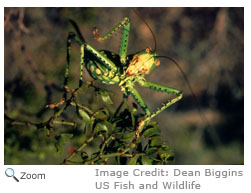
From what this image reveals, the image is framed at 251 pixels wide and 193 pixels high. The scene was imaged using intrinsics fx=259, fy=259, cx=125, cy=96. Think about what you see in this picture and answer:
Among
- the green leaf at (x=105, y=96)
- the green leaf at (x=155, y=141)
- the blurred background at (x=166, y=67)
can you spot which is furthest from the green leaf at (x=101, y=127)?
the blurred background at (x=166, y=67)

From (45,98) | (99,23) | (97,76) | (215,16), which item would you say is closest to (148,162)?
(97,76)

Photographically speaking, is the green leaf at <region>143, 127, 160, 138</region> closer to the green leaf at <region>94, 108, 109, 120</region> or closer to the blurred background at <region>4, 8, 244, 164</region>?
the green leaf at <region>94, 108, 109, 120</region>

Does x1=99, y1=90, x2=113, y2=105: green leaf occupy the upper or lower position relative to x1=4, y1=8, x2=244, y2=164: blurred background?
lower

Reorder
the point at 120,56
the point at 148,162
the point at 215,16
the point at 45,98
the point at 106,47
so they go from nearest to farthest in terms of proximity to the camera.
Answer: the point at 148,162, the point at 120,56, the point at 45,98, the point at 106,47, the point at 215,16

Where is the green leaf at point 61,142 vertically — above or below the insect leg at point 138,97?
below

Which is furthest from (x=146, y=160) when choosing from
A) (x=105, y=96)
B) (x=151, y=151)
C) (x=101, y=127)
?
(x=105, y=96)

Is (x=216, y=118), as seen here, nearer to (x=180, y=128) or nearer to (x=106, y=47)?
(x=180, y=128)

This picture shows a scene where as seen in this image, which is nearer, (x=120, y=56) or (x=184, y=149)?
(x=120, y=56)
